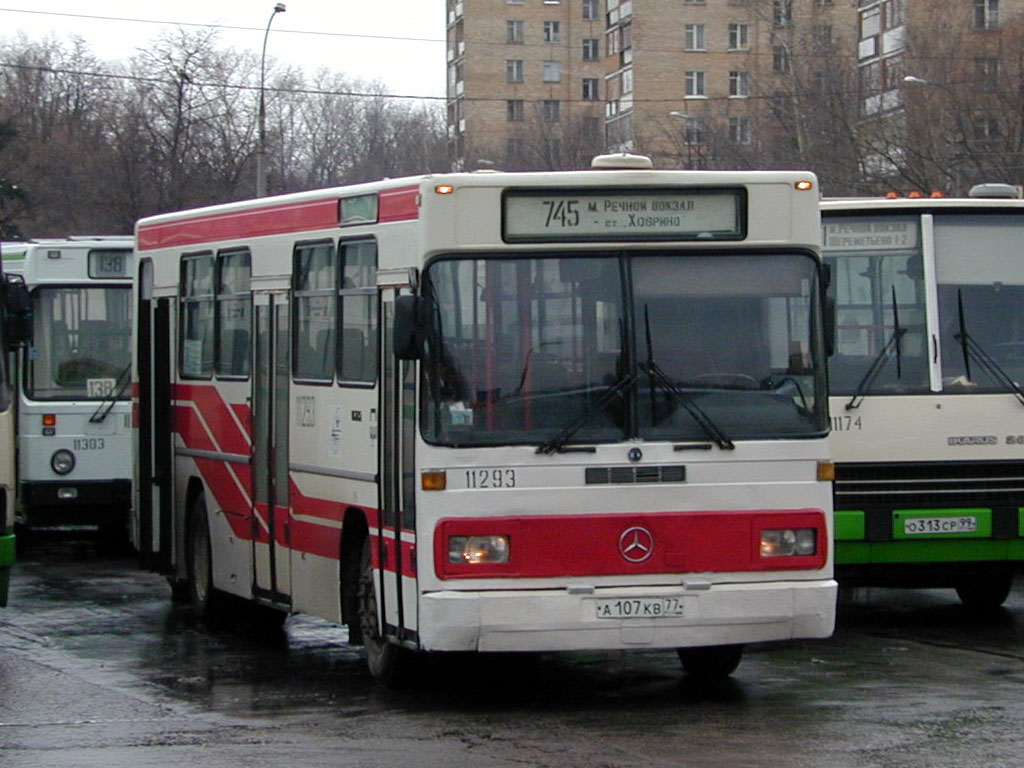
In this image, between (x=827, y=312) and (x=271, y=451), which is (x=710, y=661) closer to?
(x=827, y=312)

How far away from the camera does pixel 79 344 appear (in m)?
19.1

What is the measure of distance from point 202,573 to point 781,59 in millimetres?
62171

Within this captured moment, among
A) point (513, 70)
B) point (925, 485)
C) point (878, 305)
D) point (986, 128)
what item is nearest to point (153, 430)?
point (878, 305)

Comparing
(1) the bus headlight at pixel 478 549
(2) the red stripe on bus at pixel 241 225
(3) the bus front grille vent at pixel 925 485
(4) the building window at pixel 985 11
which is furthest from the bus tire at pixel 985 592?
(4) the building window at pixel 985 11

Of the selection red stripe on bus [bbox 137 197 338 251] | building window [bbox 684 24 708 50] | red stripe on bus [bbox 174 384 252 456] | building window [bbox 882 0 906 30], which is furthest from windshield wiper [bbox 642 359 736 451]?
building window [bbox 684 24 708 50]

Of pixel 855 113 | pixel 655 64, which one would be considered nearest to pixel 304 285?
pixel 855 113

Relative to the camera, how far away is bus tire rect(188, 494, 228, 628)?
13.6m

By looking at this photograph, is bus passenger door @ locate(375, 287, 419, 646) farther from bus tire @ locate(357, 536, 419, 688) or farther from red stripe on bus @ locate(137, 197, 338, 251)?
red stripe on bus @ locate(137, 197, 338, 251)

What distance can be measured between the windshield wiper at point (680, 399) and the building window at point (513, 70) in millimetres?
95053

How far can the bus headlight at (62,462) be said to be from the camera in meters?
19.0

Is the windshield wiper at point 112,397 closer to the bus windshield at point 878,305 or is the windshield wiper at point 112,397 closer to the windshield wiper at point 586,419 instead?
the bus windshield at point 878,305

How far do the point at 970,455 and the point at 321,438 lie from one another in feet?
14.1

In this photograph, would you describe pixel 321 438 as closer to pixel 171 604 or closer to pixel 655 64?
pixel 171 604

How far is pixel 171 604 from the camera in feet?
48.9
